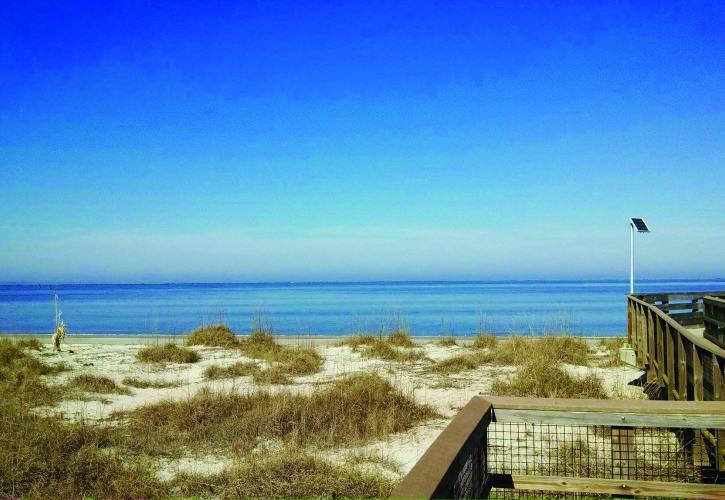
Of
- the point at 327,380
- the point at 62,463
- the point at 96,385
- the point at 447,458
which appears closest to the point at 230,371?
the point at 327,380

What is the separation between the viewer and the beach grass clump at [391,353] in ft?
58.0

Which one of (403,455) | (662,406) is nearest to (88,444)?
(403,455)

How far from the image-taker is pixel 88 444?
829 cm

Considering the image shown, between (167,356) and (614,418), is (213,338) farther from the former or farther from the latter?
(614,418)

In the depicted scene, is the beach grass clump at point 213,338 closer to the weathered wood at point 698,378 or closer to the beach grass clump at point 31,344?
the beach grass clump at point 31,344

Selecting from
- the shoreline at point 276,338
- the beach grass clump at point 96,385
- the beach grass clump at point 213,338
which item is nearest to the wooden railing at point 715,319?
the shoreline at point 276,338

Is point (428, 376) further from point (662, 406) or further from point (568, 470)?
point (662, 406)

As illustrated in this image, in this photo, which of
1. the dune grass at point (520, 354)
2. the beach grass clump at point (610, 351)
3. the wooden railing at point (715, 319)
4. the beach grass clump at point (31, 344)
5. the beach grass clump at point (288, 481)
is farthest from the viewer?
the beach grass clump at point (31, 344)

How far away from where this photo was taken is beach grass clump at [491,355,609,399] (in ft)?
37.7

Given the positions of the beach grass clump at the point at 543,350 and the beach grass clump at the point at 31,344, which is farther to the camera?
the beach grass clump at the point at 31,344

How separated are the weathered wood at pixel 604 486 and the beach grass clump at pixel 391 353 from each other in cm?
1319

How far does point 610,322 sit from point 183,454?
38053 millimetres

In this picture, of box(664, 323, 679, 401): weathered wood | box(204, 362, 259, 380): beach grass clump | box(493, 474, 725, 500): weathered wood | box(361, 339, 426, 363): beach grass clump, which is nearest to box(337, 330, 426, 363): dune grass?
box(361, 339, 426, 363): beach grass clump

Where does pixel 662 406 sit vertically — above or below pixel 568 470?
above
